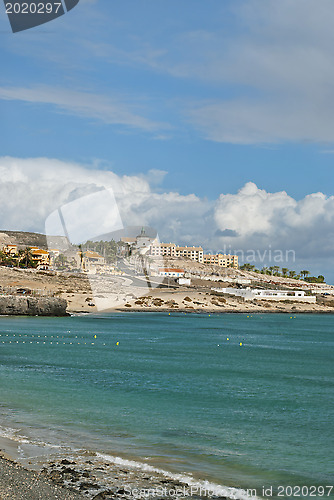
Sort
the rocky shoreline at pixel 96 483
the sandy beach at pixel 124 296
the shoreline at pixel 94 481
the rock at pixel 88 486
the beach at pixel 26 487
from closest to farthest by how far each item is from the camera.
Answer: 1. the beach at pixel 26 487
2. the rocky shoreline at pixel 96 483
3. the shoreline at pixel 94 481
4. the rock at pixel 88 486
5. the sandy beach at pixel 124 296

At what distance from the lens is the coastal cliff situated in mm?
104438

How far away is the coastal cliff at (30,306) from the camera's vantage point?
10444cm

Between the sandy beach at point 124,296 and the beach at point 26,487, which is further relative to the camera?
the sandy beach at point 124,296

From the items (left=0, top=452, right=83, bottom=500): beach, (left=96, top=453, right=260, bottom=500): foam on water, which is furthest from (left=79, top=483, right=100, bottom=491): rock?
(left=96, top=453, right=260, bottom=500): foam on water

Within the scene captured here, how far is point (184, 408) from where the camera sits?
97.2ft

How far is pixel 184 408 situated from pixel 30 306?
81.6 metres

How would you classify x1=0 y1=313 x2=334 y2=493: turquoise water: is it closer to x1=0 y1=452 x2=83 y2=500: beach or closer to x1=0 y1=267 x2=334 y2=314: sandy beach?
x1=0 y1=452 x2=83 y2=500: beach

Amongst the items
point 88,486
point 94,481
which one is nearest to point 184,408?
point 94,481

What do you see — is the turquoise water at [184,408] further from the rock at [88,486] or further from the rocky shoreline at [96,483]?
the rock at [88,486]

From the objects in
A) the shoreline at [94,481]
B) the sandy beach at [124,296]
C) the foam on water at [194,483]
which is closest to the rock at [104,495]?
the shoreline at [94,481]

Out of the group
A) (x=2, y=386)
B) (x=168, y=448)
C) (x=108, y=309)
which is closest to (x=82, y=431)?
(x=168, y=448)

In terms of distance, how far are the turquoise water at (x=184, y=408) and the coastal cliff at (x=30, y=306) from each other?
4586 centimetres

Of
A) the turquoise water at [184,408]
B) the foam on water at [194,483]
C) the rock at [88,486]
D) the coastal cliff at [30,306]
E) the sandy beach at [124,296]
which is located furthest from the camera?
the sandy beach at [124,296]

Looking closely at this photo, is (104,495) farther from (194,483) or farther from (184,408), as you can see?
(184,408)
